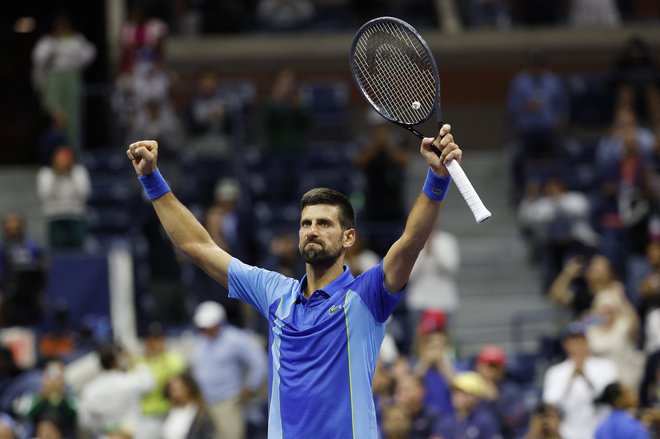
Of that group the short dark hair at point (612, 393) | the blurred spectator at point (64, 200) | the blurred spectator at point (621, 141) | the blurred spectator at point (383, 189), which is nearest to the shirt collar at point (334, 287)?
the short dark hair at point (612, 393)

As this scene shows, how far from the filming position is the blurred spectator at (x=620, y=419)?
10.1 metres

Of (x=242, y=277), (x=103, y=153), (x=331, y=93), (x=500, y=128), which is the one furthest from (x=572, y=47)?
(x=242, y=277)

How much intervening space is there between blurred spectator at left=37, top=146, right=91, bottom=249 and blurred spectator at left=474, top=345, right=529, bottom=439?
4921 millimetres

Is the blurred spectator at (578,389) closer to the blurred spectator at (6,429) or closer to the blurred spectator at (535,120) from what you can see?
the blurred spectator at (6,429)

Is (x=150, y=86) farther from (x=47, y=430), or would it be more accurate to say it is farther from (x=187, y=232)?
(x=187, y=232)

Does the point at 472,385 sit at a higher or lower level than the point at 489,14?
lower

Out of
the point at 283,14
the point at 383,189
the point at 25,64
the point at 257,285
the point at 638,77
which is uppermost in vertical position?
the point at 283,14

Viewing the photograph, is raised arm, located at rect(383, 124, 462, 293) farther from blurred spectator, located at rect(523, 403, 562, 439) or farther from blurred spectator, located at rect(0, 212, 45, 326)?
blurred spectator, located at rect(0, 212, 45, 326)

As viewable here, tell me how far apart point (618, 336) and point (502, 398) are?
62.5 inches

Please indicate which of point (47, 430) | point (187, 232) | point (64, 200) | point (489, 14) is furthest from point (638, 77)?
point (187, 232)

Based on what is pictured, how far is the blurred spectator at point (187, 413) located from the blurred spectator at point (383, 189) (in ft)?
12.1

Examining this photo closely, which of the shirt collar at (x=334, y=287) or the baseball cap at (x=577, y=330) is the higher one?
the shirt collar at (x=334, y=287)

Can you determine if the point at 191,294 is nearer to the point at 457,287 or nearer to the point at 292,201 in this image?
the point at 292,201

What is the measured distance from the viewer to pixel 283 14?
19938 mm
